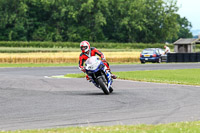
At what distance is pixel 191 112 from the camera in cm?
951

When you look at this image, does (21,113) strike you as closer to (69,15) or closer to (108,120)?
(108,120)

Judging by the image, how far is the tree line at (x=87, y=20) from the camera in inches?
3512

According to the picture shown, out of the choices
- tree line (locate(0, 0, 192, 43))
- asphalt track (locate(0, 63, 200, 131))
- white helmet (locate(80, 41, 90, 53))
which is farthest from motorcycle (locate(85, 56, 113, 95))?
tree line (locate(0, 0, 192, 43))

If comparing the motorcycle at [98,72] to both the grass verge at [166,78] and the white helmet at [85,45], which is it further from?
the grass verge at [166,78]

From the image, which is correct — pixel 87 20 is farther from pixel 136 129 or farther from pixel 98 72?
pixel 136 129

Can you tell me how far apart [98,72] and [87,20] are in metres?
84.5

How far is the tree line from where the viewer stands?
89206 millimetres

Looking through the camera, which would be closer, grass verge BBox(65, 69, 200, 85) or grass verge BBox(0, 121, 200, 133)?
grass verge BBox(0, 121, 200, 133)

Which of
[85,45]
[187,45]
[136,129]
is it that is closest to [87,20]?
[187,45]

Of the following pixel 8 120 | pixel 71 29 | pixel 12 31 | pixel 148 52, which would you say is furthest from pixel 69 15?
pixel 8 120

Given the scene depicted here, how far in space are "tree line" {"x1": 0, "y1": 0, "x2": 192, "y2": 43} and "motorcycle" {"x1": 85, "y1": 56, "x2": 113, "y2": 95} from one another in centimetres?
7398

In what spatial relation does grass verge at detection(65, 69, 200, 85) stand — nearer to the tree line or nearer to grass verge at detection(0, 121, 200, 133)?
grass verge at detection(0, 121, 200, 133)

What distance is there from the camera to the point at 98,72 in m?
13.6

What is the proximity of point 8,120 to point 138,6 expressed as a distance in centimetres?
9777
